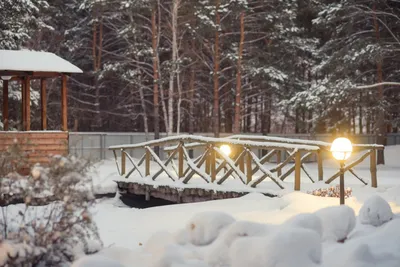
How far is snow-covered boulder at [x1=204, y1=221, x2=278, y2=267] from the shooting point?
4.87 metres

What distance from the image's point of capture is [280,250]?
4.48 metres

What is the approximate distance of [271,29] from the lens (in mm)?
24188

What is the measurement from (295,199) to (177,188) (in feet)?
11.6

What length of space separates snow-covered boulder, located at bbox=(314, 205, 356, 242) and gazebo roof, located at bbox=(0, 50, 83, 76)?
993 cm

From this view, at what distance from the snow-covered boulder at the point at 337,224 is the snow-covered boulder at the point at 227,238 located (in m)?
0.84

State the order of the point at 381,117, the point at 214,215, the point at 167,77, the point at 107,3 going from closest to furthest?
the point at 214,215, the point at 381,117, the point at 107,3, the point at 167,77

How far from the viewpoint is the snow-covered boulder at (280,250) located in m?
4.46

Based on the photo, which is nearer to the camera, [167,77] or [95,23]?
[167,77]

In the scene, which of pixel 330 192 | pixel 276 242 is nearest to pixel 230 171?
pixel 330 192

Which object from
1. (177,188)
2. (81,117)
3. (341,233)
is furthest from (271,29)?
(341,233)

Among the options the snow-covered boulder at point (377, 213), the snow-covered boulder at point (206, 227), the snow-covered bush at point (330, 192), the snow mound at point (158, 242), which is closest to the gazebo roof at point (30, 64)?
the snow-covered bush at point (330, 192)

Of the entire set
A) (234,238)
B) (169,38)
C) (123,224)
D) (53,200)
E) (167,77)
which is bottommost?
(123,224)

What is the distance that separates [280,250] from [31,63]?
11046 mm

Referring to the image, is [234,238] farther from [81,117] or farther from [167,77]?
[81,117]
